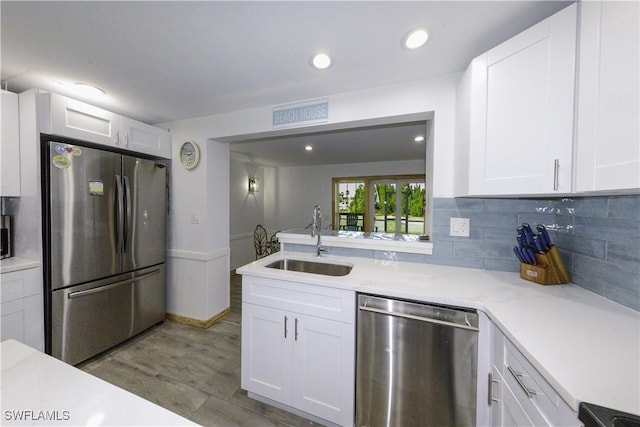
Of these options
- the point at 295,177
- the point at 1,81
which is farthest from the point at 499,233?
the point at 295,177

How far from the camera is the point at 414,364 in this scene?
1.27 meters

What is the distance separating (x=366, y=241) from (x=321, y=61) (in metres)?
1.33

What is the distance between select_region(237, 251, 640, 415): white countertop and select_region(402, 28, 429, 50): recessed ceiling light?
A: 137 centimetres

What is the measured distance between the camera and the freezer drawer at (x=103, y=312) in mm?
1839

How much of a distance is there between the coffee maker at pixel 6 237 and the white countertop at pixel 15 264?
7cm

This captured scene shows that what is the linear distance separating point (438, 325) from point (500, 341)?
0.84ft

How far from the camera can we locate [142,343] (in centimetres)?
231

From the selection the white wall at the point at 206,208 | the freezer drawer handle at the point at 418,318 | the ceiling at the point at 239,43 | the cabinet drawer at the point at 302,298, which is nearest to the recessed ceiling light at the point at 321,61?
the ceiling at the point at 239,43

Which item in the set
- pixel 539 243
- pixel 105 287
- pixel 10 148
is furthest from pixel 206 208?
pixel 539 243

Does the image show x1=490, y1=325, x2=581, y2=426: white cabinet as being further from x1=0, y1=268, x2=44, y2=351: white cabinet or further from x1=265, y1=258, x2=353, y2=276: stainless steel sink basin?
x1=0, y1=268, x2=44, y2=351: white cabinet

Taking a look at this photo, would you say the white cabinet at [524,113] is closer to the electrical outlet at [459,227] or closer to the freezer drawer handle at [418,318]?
the electrical outlet at [459,227]

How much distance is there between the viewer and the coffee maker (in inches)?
70.8

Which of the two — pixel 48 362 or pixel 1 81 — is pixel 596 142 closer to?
pixel 48 362

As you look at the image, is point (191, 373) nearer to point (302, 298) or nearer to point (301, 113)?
point (302, 298)
